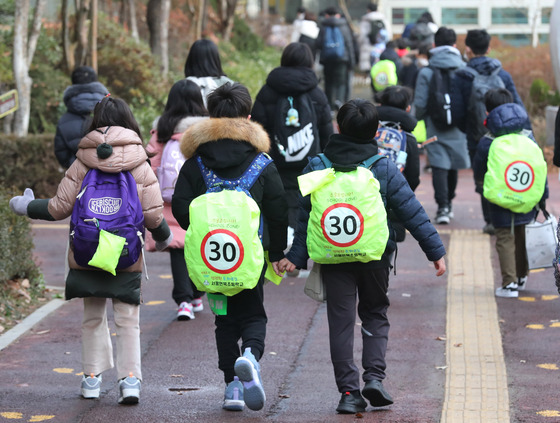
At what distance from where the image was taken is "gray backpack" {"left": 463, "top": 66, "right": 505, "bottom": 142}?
37.2 feet

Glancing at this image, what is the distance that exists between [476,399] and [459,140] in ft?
20.9

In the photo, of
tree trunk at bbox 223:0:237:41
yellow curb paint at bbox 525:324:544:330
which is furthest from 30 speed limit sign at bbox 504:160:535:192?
tree trunk at bbox 223:0:237:41

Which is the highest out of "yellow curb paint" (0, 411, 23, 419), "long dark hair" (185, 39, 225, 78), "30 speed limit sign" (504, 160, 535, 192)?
"long dark hair" (185, 39, 225, 78)

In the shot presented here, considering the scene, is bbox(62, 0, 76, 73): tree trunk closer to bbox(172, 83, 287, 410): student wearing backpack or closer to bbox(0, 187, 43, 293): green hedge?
bbox(0, 187, 43, 293): green hedge

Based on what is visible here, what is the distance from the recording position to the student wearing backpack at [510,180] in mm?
8594

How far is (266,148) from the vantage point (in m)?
6.02

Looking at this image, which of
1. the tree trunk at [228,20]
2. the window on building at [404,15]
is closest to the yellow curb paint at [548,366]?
the tree trunk at [228,20]

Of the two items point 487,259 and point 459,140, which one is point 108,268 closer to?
point 487,259

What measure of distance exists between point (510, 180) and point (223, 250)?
351 cm

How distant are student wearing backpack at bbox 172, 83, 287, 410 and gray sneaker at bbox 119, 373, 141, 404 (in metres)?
0.50

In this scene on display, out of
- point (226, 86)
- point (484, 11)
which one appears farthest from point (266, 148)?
point (484, 11)

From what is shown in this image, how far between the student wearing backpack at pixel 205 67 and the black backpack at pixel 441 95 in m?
3.75

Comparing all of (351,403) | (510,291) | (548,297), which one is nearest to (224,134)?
(351,403)

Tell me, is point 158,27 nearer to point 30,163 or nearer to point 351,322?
point 30,163
